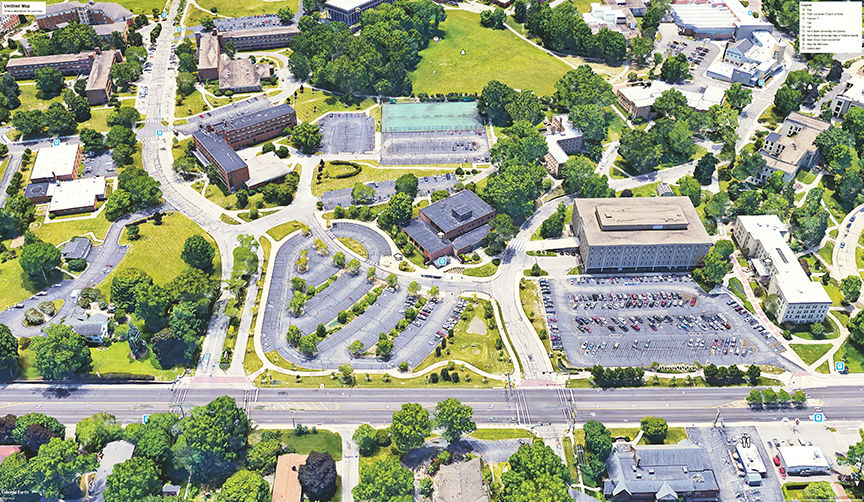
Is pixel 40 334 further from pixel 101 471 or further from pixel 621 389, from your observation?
pixel 621 389

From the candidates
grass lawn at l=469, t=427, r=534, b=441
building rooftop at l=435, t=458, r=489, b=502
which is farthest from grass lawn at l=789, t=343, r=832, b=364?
building rooftop at l=435, t=458, r=489, b=502

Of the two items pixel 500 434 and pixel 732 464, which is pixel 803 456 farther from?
pixel 500 434

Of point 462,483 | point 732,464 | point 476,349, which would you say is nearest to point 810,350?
point 732,464

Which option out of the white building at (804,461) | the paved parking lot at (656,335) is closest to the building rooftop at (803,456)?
the white building at (804,461)

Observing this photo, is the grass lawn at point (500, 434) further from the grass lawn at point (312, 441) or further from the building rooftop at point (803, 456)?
the building rooftop at point (803, 456)

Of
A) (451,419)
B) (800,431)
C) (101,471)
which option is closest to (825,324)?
(800,431)
